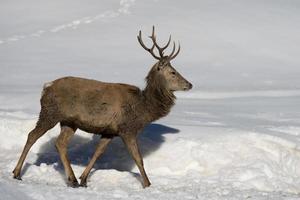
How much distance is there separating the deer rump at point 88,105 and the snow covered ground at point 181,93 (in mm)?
770

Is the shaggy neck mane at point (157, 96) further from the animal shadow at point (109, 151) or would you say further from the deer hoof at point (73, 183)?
the deer hoof at point (73, 183)

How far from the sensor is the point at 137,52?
25172mm

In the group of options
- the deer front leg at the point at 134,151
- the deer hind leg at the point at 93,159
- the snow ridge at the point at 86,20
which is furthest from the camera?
the snow ridge at the point at 86,20

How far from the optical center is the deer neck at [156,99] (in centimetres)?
1105

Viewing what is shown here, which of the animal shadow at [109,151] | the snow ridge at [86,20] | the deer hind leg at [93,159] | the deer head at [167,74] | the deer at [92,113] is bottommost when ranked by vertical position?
the snow ridge at [86,20]

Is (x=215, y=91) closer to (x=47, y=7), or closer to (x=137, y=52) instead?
(x=137, y=52)

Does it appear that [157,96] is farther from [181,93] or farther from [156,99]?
[181,93]

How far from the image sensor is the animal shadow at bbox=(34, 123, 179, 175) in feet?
38.6

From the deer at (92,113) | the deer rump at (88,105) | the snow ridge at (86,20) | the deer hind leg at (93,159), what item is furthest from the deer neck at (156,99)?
the snow ridge at (86,20)

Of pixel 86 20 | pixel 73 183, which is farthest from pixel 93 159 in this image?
pixel 86 20

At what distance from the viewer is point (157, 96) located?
11.2 m

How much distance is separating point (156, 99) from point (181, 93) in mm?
7208

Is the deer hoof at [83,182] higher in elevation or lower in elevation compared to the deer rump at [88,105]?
lower

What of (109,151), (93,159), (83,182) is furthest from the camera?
(109,151)
